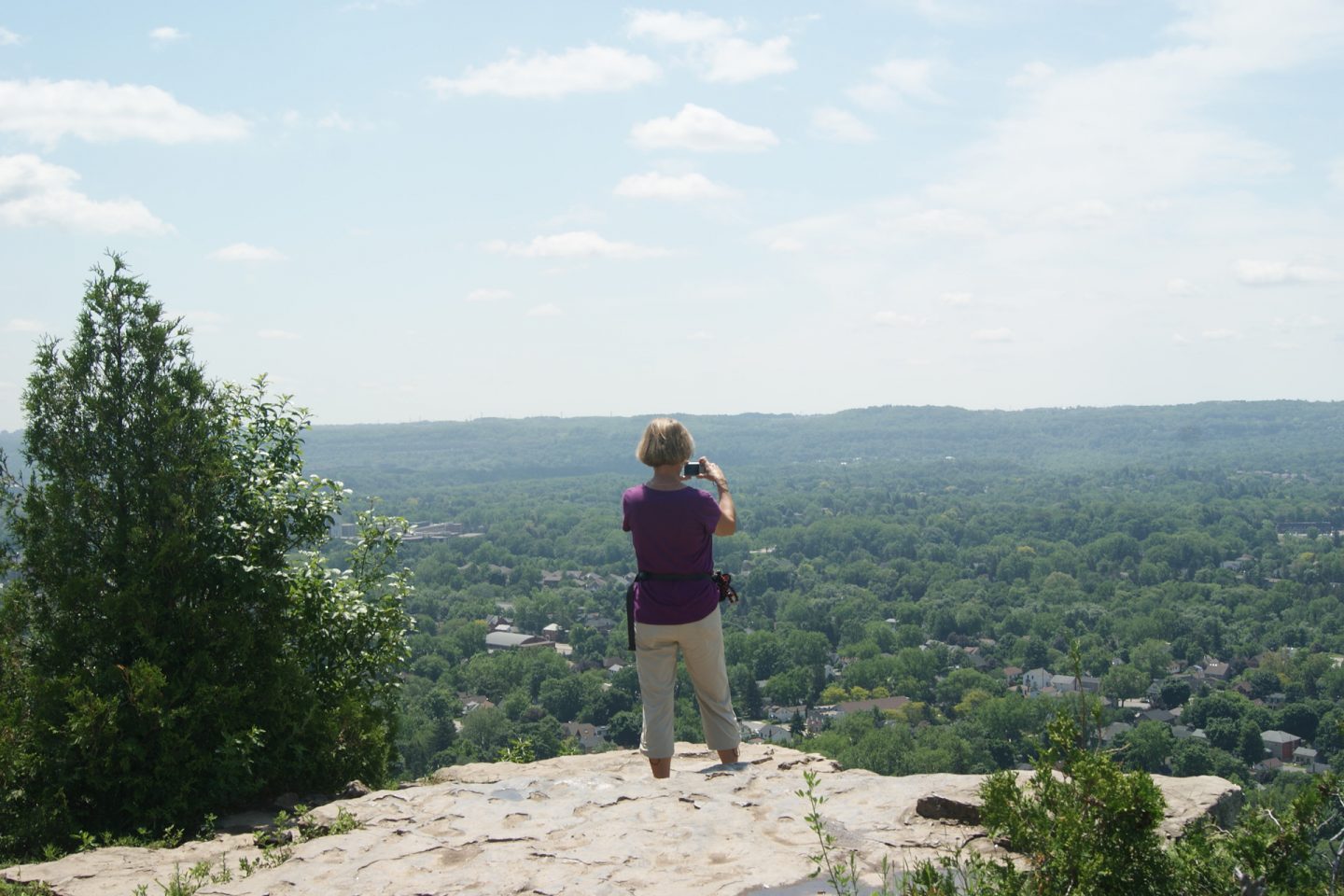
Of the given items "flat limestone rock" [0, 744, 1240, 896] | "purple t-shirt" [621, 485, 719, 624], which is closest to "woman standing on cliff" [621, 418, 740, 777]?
"purple t-shirt" [621, 485, 719, 624]

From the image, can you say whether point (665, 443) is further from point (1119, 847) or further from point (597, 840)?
point (1119, 847)

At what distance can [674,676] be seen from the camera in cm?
543

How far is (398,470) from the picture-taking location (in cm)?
16638

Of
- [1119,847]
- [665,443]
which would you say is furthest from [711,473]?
[1119,847]

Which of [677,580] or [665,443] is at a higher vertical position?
[665,443]

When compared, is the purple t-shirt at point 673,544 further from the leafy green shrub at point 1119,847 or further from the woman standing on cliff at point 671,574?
the leafy green shrub at point 1119,847

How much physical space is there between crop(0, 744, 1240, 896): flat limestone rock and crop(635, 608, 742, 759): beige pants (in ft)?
0.92

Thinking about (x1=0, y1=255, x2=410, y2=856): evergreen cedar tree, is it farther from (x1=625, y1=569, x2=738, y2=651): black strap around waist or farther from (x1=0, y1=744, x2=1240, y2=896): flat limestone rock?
(x1=625, y1=569, x2=738, y2=651): black strap around waist

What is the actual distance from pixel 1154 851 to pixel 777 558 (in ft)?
270

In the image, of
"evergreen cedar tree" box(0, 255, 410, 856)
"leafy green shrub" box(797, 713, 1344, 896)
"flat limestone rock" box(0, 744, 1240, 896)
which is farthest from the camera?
"evergreen cedar tree" box(0, 255, 410, 856)

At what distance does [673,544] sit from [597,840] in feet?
4.88

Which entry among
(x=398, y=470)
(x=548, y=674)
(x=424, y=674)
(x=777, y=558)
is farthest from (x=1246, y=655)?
(x=398, y=470)

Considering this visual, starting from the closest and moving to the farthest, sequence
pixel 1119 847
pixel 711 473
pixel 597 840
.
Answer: pixel 1119 847 → pixel 597 840 → pixel 711 473

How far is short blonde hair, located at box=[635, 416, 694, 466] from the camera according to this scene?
16.7ft
